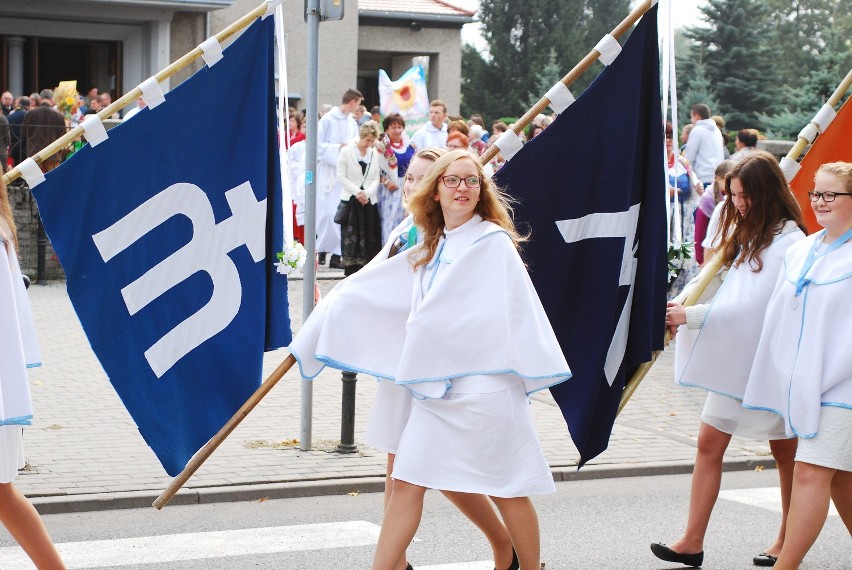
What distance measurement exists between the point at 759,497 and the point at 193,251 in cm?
386

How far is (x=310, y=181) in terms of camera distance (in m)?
8.41

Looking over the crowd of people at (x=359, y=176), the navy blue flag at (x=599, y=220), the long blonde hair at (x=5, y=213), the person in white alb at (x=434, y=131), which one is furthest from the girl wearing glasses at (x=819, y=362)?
the person in white alb at (x=434, y=131)

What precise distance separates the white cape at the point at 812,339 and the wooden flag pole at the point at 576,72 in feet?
4.08

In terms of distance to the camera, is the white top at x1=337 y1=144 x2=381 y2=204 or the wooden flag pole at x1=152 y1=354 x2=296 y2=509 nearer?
the wooden flag pole at x1=152 y1=354 x2=296 y2=509

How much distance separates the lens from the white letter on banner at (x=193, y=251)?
20.1 ft

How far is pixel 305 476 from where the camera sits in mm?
8047

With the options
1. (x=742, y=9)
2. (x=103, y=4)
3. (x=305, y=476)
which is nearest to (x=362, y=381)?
(x=305, y=476)

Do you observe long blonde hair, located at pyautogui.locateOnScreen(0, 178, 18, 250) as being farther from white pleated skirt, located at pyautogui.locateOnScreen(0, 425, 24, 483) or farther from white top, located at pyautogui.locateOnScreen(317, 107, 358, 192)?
white top, located at pyautogui.locateOnScreen(317, 107, 358, 192)

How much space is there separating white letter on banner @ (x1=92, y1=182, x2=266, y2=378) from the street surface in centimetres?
99

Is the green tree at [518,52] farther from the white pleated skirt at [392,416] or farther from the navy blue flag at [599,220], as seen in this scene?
the white pleated skirt at [392,416]

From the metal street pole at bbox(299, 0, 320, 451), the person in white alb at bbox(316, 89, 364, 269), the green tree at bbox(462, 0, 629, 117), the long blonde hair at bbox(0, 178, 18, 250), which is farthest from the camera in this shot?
the green tree at bbox(462, 0, 629, 117)

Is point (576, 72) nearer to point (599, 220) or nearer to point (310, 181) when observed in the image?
point (599, 220)

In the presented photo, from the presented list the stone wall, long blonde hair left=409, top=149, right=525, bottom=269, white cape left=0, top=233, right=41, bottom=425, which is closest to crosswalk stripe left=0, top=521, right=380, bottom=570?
white cape left=0, top=233, right=41, bottom=425

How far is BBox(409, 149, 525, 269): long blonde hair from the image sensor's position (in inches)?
209
